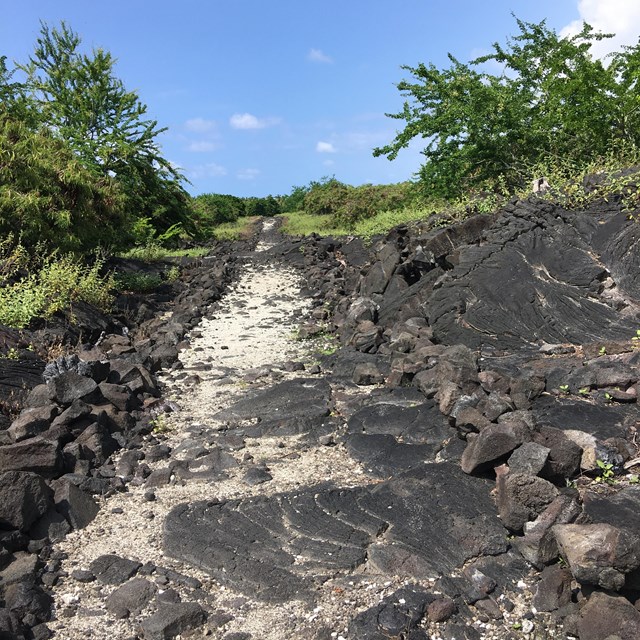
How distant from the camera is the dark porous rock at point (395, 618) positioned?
322cm

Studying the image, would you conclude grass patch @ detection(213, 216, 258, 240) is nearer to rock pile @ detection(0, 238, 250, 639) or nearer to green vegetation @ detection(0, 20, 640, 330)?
green vegetation @ detection(0, 20, 640, 330)

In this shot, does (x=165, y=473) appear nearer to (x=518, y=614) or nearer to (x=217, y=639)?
(x=217, y=639)

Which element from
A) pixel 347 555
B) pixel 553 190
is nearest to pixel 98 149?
pixel 553 190

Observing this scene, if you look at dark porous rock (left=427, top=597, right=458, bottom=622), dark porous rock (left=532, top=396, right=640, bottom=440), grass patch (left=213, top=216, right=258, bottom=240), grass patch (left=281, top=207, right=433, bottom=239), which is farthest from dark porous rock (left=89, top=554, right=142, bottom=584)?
grass patch (left=213, top=216, right=258, bottom=240)

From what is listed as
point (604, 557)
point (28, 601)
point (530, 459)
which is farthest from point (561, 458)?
point (28, 601)

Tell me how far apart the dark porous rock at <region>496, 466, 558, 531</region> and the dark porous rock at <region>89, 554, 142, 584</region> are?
101 inches

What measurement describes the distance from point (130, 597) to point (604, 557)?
277 centimetres

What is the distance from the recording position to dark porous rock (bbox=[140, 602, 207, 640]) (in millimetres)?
3293

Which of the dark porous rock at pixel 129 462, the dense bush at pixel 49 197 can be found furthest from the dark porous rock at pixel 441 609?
the dense bush at pixel 49 197

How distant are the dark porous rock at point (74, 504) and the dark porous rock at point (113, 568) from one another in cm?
57

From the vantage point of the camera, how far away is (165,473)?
5262 millimetres

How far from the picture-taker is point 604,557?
309 centimetres

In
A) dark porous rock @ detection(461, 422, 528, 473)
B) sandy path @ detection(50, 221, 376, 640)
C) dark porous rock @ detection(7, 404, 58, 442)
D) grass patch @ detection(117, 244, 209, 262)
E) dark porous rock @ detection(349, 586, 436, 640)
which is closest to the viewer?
dark porous rock @ detection(349, 586, 436, 640)

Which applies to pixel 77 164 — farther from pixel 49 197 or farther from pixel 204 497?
pixel 204 497
